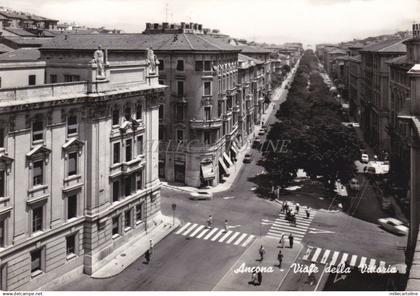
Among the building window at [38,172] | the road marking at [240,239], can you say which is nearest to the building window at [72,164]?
the building window at [38,172]

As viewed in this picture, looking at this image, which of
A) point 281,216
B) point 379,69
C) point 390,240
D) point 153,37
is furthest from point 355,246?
point 379,69

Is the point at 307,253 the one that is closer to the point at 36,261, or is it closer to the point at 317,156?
the point at 317,156

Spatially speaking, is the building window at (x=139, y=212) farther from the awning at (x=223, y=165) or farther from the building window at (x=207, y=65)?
the awning at (x=223, y=165)

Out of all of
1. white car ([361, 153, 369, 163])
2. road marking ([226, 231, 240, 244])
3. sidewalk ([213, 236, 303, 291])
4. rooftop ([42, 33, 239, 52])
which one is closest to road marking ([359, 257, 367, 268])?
sidewalk ([213, 236, 303, 291])

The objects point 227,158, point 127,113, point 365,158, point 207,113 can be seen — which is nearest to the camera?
point 127,113

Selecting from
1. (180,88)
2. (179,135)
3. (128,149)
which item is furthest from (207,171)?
(128,149)

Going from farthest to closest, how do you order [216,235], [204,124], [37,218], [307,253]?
[204,124], [216,235], [307,253], [37,218]

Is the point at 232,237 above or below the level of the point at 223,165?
below

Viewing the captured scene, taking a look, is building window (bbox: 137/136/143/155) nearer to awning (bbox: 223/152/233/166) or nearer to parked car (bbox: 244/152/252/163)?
awning (bbox: 223/152/233/166)
